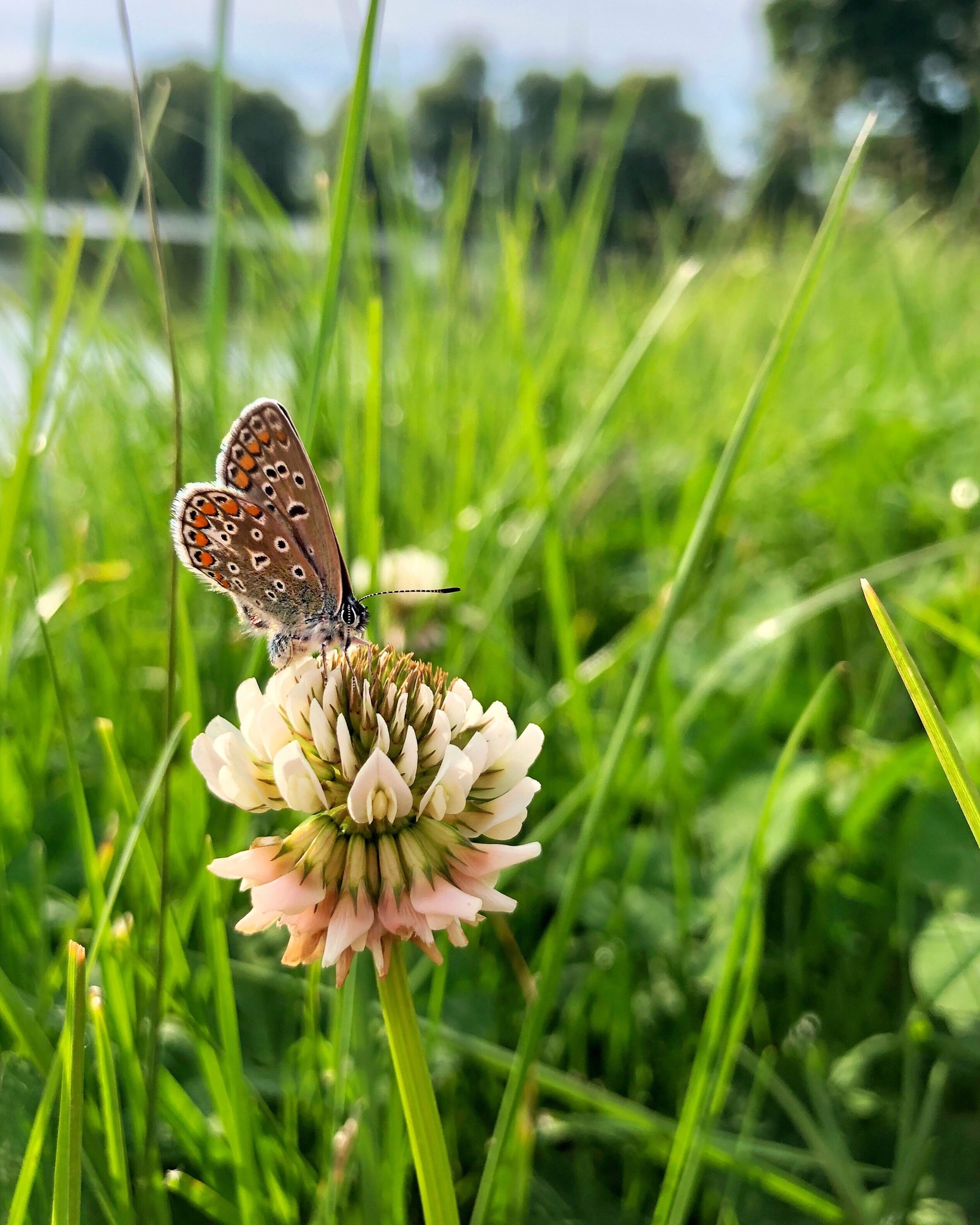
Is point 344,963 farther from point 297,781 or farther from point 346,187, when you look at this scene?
point 346,187

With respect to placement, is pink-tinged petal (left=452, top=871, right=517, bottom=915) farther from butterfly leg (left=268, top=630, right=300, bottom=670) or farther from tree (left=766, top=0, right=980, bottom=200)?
tree (left=766, top=0, right=980, bottom=200)

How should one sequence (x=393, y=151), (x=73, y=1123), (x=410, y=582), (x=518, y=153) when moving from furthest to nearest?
(x=518, y=153)
(x=393, y=151)
(x=410, y=582)
(x=73, y=1123)

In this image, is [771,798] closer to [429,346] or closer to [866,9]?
[429,346]

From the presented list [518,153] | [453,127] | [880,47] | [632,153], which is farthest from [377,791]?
[880,47]

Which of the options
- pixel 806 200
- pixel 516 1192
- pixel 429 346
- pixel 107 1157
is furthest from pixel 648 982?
pixel 806 200

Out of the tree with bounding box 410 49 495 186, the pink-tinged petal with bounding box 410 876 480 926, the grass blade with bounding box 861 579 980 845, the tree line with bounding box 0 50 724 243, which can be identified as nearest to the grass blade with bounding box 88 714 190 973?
the pink-tinged petal with bounding box 410 876 480 926

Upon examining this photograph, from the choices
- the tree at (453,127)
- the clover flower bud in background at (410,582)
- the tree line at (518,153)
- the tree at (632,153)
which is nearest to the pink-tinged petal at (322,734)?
the tree line at (518,153)

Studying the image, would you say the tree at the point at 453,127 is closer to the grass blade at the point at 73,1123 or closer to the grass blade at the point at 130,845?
the grass blade at the point at 130,845
